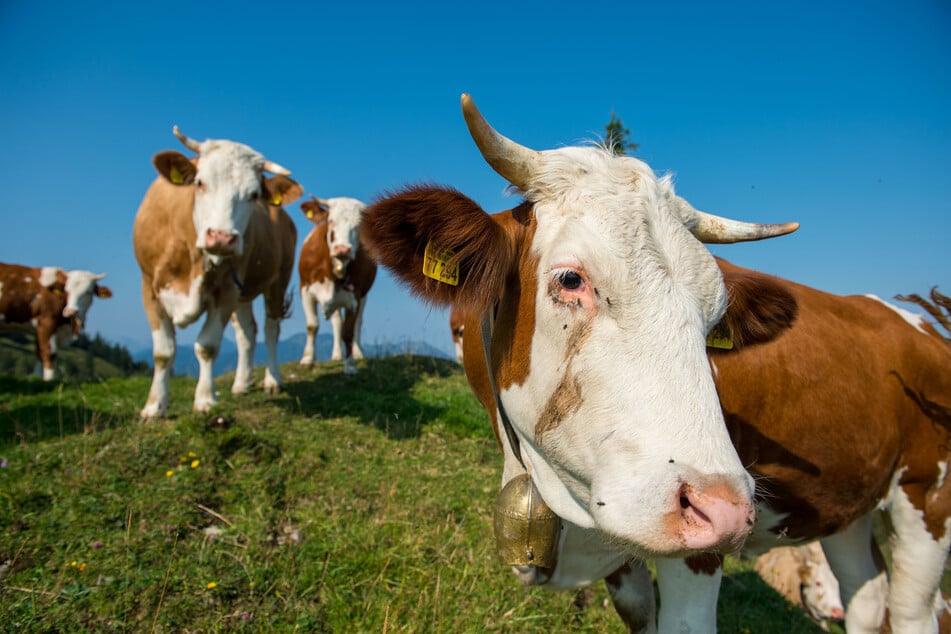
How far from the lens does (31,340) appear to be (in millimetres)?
63031

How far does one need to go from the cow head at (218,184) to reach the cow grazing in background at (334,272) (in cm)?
419

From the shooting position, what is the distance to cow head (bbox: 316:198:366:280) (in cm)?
1177

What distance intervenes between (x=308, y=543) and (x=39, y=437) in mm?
4591

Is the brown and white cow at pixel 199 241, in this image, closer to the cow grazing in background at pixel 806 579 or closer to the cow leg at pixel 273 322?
the cow leg at pixel 273 322

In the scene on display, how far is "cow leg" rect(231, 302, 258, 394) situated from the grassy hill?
9.25ft

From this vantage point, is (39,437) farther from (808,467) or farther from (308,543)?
(808,467)

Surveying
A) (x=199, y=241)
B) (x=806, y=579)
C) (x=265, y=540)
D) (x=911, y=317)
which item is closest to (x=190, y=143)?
(x=199, y=241)

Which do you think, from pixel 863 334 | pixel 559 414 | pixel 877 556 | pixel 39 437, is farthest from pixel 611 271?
pixel 39 437

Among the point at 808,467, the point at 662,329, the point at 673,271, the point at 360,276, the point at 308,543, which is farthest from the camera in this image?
the point at 360,276

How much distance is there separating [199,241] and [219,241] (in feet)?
1.03

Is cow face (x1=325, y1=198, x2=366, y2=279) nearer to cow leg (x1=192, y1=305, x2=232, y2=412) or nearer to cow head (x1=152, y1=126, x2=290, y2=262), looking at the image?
cow head (x1=152, y1=126, x2=290, y2=262)

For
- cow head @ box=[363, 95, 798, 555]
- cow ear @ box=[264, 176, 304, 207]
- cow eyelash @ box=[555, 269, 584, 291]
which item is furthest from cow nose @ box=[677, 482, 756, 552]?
cow ear @ box=[264, 176, 304, 207]

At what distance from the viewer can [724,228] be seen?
2.70 m

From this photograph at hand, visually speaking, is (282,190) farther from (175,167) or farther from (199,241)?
(199,241)
